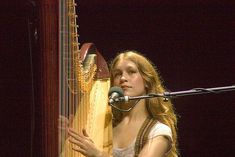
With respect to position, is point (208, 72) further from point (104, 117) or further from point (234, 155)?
point (104, 117)

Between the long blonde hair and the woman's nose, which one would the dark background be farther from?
the woman's nose

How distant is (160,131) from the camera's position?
2078 millimetres

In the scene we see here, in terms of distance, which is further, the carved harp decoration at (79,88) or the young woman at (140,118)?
the young woman at (140,118)

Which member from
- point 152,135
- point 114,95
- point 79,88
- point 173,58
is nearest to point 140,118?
point 152,135

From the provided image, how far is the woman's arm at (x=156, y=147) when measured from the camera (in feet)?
6.62

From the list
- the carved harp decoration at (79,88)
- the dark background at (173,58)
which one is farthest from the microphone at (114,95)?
the dark background at (173,58)

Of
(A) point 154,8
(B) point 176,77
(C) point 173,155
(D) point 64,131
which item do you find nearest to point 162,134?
(C) point 173,155

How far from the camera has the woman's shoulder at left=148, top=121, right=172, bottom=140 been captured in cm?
207

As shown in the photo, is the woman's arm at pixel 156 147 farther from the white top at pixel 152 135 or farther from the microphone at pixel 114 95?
the microphone at pixel 114 95

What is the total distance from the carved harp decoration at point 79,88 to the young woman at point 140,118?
0.08 meters

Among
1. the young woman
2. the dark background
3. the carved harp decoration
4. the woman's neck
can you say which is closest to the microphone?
the carved harp decoration

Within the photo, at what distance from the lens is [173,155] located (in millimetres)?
2240

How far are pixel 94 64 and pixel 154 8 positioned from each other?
943 millimetres

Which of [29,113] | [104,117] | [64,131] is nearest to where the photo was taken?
[64,131]
